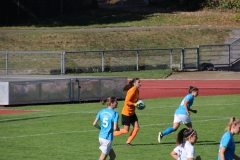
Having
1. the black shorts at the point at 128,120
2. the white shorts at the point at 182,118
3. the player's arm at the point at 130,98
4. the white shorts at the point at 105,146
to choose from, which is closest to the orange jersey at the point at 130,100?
the player's arm at the point at 130,98

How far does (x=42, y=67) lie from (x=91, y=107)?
14.8 metres

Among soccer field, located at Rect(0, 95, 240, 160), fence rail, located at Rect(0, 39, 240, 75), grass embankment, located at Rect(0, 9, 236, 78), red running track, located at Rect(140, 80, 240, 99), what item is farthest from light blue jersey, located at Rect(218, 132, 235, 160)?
fence rail, located at Rect(0, 39, 240, 75)

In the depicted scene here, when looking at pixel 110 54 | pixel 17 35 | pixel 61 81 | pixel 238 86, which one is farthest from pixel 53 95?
pixel 17 35

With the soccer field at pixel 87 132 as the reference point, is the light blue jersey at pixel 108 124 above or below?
above

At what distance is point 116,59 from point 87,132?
2376 cm

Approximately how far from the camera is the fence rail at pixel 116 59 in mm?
43656

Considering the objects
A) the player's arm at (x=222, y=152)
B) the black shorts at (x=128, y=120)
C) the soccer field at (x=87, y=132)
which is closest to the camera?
the player's arm at (x=222, y=152)

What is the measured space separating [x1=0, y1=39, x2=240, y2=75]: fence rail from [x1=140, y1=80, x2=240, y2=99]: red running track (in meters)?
5.70

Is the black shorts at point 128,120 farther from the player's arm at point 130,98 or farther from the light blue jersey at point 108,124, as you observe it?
the light blue jersey at point 108,124

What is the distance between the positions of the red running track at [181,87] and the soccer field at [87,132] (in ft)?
10.4

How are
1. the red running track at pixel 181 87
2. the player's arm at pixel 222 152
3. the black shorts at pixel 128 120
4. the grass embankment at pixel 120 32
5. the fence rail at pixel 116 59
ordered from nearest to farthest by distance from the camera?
the player's arm at pixel 222 152 < the black shorts at pixel 128 120 < the red running track at pixel 181 87 < the fence rail at pixel 116 59 < the grass embankment at pixel 120 32

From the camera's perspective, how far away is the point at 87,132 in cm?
2245

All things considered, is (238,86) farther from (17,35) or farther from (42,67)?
(17,35)

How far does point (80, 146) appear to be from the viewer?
1958 cm
